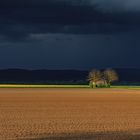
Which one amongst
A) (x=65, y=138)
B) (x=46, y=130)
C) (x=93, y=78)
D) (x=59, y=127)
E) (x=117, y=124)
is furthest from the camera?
(x=93, y=78)

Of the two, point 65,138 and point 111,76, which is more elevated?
point 111,76

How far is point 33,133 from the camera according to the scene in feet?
80.8

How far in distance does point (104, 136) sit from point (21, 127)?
6236 millimetres

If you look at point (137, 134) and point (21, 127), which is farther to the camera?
point (21, 127)

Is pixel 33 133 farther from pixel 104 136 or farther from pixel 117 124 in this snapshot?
pixel 117 124

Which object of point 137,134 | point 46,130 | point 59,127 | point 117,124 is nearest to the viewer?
point 137,134

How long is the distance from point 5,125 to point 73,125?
3989 millimetres

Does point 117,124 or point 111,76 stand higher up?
point 111,76

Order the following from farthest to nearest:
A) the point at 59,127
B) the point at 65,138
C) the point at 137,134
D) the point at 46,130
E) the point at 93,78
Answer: the point at 93,78 < the point at 59,127 < the point at 46,130 < the point at 137,134 < the point at 65,138

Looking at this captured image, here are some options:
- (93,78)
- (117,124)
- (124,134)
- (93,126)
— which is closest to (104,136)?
(124,134)

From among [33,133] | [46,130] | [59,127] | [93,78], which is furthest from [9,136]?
[93,78]

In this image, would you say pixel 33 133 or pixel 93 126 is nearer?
pixel 33 133

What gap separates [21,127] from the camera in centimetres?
2794

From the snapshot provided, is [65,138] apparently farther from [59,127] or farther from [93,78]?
[93,78]
